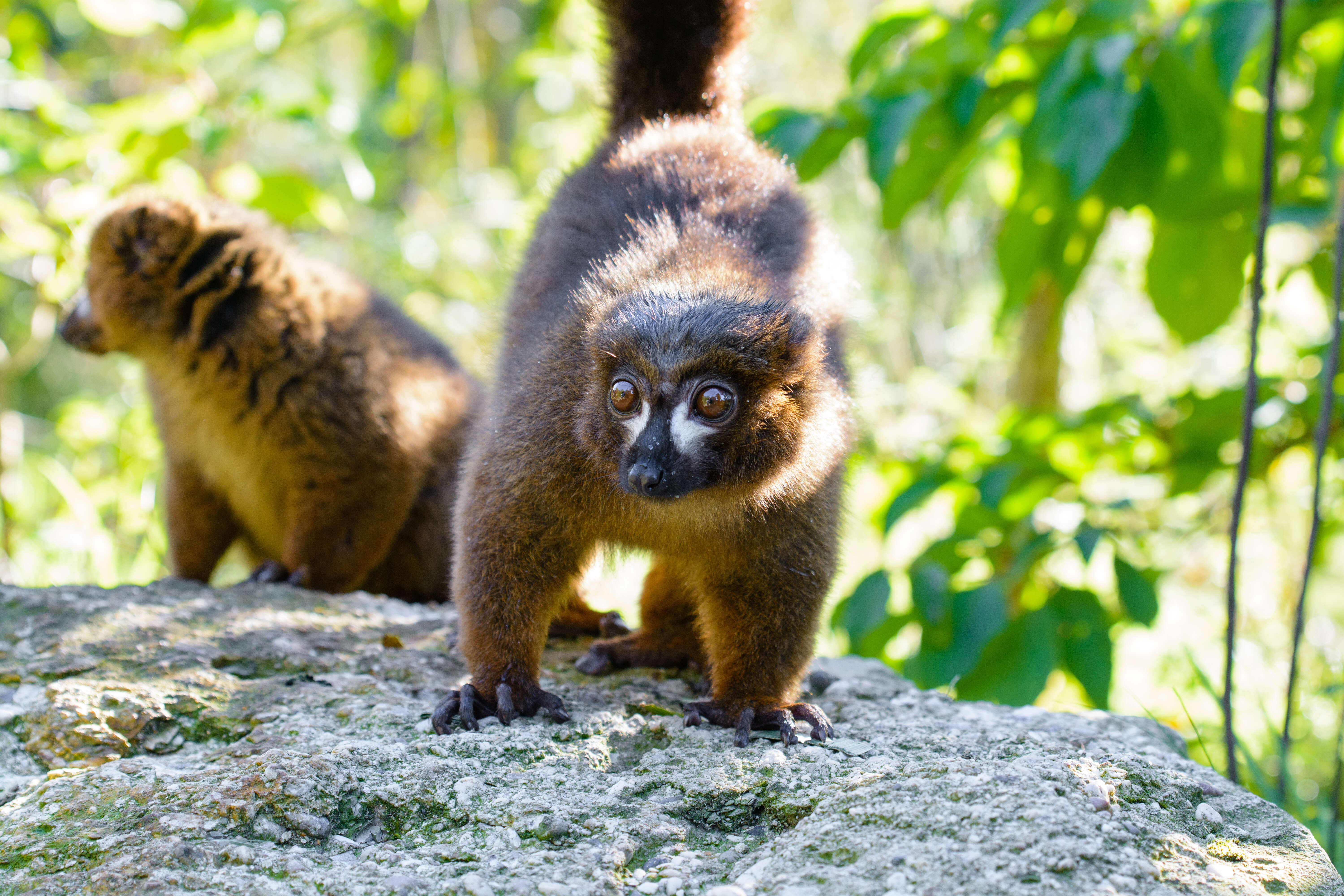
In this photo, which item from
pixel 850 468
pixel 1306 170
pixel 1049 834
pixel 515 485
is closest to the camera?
pixel 1049 834

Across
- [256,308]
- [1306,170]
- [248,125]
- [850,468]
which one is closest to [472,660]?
[850,468]

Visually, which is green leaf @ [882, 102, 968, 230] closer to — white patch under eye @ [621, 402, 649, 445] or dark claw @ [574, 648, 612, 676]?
white patch under eye @ [621, 402, 649, 445]

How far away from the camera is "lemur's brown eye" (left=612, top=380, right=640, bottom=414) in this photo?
2.74m

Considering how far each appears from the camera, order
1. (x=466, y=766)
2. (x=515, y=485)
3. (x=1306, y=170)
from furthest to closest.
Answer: (x=1306, y=170), (x=515, y=485), (x=466, y=766)

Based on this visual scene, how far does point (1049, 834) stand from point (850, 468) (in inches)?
65.4

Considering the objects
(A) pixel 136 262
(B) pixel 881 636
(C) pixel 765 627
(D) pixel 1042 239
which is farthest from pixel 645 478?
Result: (A) pixel 136 262

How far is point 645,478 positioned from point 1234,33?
2.29 meters

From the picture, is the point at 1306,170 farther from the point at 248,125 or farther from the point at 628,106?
the point at 248,125

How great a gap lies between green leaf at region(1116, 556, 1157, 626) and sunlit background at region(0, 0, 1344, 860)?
0.04 feet

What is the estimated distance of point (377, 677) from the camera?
125 inches

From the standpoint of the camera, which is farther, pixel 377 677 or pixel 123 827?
pixel 377 677

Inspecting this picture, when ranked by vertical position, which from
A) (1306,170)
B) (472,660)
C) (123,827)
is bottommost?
(123,827)

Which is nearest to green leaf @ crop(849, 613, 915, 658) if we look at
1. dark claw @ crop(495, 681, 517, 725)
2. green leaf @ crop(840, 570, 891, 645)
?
green leaf @ crop(840, 570, 891, 645)

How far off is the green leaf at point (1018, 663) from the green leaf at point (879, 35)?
2134mm
